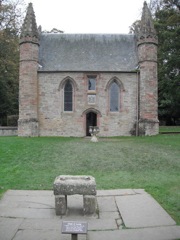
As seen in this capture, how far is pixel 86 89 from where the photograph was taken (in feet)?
90.5

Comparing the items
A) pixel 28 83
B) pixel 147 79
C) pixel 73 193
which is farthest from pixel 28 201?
pixel 147 79

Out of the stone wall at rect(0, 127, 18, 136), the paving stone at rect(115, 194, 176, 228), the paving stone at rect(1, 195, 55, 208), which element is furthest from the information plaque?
the stone wall at rect(0, 127, 18, 136)

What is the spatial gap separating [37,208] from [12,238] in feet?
5.61

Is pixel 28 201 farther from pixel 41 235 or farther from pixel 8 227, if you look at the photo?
pixel 41 235

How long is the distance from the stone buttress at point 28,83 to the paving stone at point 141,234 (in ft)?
70.7

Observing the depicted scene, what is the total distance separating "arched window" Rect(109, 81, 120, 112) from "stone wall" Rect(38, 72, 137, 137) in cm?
46

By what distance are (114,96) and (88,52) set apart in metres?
5.10

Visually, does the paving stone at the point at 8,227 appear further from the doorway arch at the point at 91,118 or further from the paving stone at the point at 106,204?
the doorway arch at the point at 91,118

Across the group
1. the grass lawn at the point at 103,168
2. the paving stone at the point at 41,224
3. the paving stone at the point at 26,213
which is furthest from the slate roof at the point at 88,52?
the paving stone at the point at 41,224

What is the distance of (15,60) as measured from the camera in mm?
36500

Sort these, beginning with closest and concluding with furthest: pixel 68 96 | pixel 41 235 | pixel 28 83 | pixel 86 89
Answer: pixel 41 235, pixel 28 83, pixel 86 89, pixel 68 96

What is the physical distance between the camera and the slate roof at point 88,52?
27.5 m

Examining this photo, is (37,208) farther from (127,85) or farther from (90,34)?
(90,34)

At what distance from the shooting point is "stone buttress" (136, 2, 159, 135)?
85.8ft
